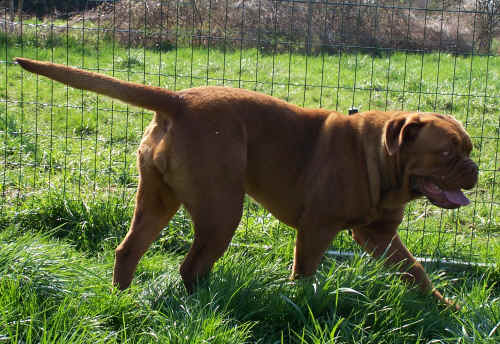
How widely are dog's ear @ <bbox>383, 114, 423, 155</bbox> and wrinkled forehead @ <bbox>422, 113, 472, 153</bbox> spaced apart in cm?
8

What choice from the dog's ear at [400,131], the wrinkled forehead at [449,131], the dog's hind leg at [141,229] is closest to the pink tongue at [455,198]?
the wrinkled forehead at [449,131]

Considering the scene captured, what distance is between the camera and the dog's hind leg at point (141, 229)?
3.70 m

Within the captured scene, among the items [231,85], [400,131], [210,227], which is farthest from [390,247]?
[231,85]

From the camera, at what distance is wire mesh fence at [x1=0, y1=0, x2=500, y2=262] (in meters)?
5.16

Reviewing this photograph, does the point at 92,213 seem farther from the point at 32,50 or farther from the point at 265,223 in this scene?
the point at 32,50

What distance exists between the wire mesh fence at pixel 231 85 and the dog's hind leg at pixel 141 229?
3.55 feet

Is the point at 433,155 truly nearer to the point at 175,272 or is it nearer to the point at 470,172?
the point at 470,172

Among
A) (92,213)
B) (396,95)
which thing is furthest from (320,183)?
→ (396,95)

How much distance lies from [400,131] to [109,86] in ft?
6.01

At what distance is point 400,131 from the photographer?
3.82 metres

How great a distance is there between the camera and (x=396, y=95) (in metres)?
8.95

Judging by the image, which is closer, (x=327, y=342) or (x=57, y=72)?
(x=327, y=342)

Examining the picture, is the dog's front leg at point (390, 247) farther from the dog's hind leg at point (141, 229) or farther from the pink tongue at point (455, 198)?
the dog's hind leg at point (141, 229)

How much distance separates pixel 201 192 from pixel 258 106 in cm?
73
